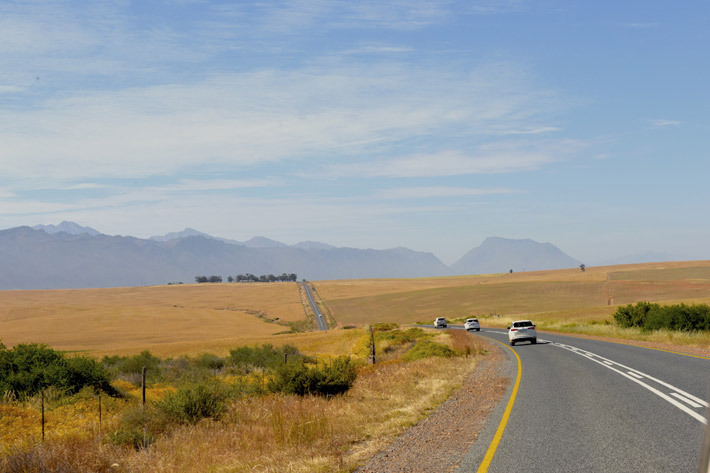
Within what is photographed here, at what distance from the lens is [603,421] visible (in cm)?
1061

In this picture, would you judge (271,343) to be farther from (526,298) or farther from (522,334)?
(526,298)

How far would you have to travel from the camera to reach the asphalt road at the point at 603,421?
313 inches

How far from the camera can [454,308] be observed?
10781 centimetres

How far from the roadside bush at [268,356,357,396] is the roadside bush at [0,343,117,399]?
7582 millimetres

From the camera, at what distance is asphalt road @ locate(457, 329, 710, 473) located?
7938mm

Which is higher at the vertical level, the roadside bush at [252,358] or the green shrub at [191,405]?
the green shrub at [191,405]

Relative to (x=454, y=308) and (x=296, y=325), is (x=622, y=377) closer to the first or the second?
(x=296, y=325)

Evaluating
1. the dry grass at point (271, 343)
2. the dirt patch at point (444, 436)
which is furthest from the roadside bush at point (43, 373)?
the dry grass at point (271, 343)

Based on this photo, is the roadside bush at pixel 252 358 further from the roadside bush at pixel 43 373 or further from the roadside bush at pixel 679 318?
the roadside bush at pixel 679 318

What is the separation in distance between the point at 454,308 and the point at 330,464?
333 feet

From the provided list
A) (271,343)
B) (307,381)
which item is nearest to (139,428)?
(307,381)

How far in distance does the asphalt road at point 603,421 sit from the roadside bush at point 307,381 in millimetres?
4612

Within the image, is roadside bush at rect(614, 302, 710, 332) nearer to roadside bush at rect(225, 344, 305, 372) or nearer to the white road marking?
roadside bush at rect(225, 344, 305, 372)

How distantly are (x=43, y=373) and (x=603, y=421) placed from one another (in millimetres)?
17222
